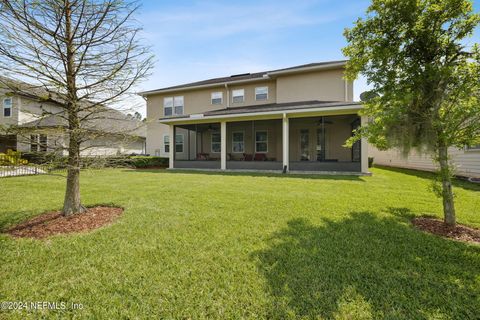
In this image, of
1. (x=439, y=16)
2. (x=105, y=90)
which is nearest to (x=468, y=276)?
(x=439, y=16)

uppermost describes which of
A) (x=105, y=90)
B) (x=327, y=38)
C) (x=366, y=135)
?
(x=327, y=38)

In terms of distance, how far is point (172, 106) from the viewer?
1814 centimetres

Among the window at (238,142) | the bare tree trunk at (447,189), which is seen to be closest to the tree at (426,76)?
the bare tree trunk at (447,189)

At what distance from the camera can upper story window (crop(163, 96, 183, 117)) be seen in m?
18.0

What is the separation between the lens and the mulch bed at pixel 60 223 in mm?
3582

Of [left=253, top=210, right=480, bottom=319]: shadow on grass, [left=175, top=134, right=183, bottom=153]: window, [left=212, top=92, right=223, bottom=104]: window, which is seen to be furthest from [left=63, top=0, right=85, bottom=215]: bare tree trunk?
[left=175, top=134, right=183, bottom=153]: window

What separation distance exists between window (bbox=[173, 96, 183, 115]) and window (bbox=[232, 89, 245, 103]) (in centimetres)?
470

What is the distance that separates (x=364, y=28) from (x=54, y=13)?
219 inches

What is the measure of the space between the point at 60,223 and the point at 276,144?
1286 cm

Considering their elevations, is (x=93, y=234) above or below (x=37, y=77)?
below

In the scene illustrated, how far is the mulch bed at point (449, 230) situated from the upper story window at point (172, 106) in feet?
56.1

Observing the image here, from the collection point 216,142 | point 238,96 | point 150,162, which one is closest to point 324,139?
point 238,96

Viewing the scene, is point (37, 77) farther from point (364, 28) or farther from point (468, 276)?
point (468, 276)

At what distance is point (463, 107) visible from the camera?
11.0 ft
